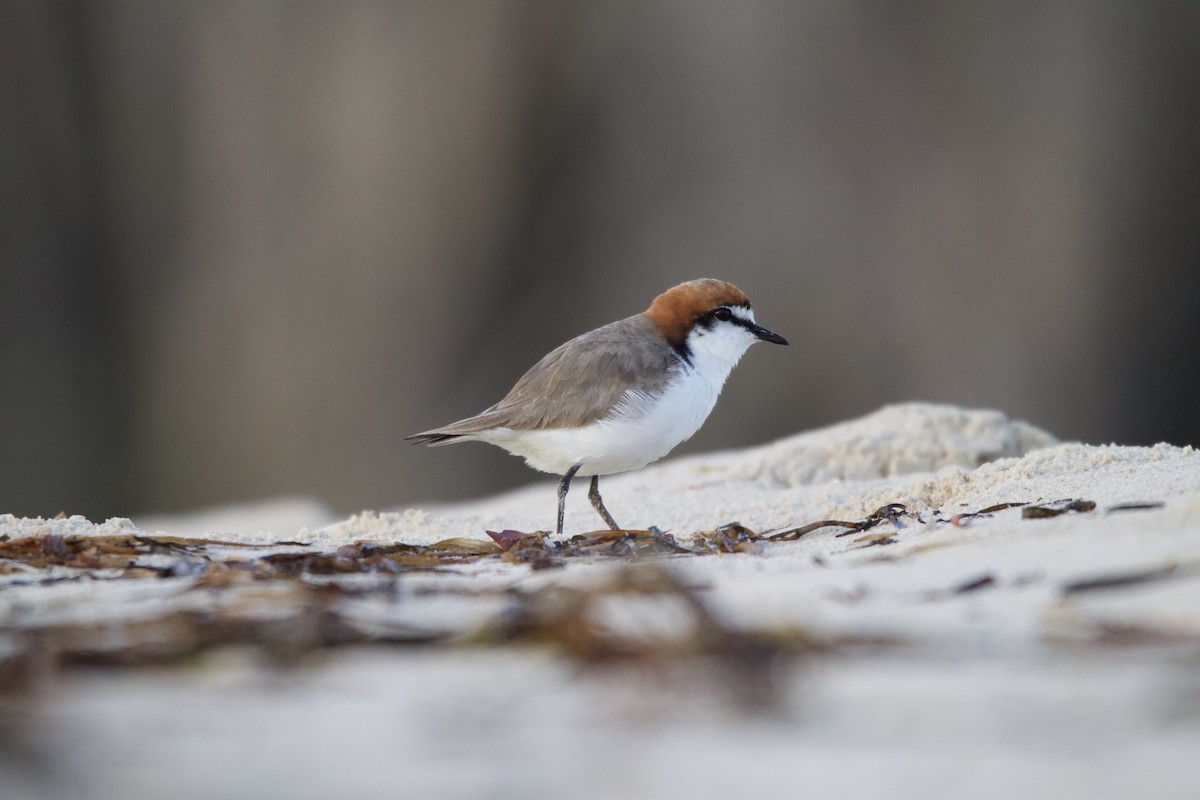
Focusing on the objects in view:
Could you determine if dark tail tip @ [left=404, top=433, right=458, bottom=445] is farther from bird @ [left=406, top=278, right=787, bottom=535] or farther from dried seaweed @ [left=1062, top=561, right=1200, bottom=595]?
dried seaweed @ [left=1062, top=561, right=1200, bottom=595]

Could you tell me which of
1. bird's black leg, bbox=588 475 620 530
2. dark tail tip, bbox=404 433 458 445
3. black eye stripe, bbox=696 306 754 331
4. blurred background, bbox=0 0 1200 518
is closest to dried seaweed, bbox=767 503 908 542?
bird's black leg, bbox=588 475 620 530

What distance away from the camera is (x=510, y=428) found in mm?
4289

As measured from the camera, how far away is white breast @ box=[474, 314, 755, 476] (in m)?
4.09

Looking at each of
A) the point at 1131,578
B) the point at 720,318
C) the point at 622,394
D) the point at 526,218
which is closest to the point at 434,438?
the point at 622,394

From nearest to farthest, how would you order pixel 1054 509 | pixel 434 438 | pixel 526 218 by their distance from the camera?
pixel 1054 509 → pixel 434 438 → pixel 526 218

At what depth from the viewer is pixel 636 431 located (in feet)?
13.4

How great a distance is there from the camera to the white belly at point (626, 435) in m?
4.08

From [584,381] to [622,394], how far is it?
0.17 metres

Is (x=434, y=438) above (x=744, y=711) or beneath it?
above

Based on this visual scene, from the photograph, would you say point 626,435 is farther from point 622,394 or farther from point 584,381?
point 584,381

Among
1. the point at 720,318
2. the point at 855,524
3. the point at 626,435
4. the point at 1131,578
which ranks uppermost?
the point at 720,318

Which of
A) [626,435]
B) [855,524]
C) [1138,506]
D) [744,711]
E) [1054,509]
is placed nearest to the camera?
[744,711]

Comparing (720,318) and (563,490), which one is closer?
(563,490)

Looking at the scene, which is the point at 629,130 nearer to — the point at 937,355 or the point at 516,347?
the point at 516,347
